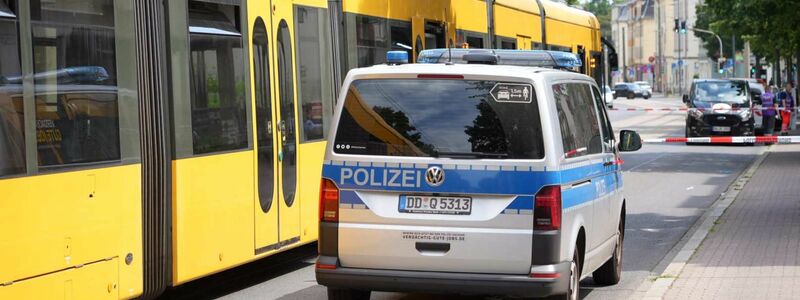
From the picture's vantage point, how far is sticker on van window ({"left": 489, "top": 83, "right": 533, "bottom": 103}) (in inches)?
364

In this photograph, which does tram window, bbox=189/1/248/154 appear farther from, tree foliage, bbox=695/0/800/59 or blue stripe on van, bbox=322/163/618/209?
Answer: tree foliage, bbox=695/0/800/59

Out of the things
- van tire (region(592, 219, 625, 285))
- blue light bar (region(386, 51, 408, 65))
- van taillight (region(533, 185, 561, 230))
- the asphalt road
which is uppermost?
blue light bar (region(386, 51, 408, 65))

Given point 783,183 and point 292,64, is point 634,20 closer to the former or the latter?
point 783,183

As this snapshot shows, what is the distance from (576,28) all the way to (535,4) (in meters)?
4.11

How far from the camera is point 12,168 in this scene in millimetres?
8008

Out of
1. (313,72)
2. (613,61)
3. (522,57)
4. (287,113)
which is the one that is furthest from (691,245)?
(613,61)

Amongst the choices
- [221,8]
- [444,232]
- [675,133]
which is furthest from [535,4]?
[675,133]

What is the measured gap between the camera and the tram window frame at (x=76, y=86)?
27.4 feet

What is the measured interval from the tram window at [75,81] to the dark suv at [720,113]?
31911 mm

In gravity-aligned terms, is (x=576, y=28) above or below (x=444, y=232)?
above

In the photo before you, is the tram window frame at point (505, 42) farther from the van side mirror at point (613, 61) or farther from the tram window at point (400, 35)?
the van side mirror at point (613, 61)

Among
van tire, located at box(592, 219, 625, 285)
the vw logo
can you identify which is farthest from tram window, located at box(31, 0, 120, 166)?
van tire, located at box(592, 219, 625, 285)

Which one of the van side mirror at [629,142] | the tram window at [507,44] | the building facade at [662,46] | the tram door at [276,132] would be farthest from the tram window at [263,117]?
the building facade at [662,46]

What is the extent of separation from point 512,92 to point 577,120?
101cm
